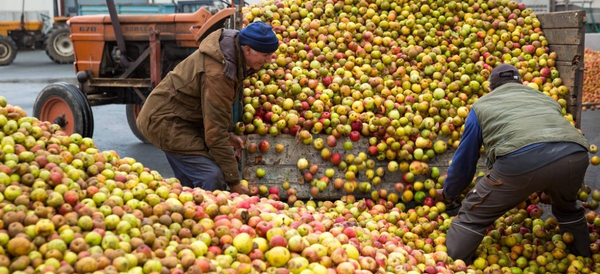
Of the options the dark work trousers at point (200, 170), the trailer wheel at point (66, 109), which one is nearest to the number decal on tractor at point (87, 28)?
the trailer wheel at point (66, 109)

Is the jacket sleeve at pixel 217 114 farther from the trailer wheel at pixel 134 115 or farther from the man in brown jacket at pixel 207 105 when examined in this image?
the trailer wheel at pixel 134 115

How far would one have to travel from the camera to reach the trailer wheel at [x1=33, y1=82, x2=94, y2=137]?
24.7ft

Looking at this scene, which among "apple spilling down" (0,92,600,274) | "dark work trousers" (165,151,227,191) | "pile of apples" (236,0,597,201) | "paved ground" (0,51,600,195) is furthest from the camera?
"paved ground" (0,51,600,195)

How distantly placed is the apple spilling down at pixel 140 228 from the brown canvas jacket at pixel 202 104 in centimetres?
77

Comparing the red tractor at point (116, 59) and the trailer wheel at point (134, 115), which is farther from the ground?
the red tractor at point (116, 59)

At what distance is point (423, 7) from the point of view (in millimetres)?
6523

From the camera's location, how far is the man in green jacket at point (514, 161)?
12.9ft

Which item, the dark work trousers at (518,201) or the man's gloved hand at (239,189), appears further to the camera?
the man's gloved hand at (239,189)

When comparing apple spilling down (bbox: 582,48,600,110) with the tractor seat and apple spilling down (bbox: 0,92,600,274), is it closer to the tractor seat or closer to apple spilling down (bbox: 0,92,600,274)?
the tractor seat

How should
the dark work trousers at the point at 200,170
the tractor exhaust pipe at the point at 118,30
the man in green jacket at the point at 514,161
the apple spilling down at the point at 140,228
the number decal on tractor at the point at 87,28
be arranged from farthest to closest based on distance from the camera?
the number decal on tractor at the point at 87,28
the tractor exhaust pipe at the point at 118,30
the dark work trousers at the point at 200,170
the man in green jacket at the point at 514,161
the apple spilling down at the point at 140,228

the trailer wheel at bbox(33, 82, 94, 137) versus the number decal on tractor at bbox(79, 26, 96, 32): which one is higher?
the number decal on tractor at bbox(79, 26, 96, 32)

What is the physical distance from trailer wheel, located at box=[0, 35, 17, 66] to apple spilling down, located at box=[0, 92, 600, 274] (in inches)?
762

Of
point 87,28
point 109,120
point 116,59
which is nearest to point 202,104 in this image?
point 116,59

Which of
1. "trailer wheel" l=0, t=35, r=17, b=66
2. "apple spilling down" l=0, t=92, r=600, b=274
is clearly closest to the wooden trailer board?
"apple spilling down" l=0, t=92, r=600, b=274
